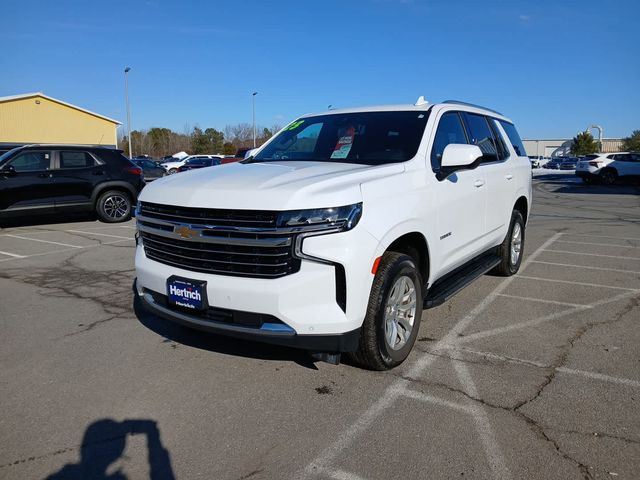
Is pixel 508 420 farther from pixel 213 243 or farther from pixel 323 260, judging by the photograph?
pixel 213 243

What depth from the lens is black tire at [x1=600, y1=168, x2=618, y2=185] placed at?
28422 mm

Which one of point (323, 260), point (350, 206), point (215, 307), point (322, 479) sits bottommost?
point (322, 479)

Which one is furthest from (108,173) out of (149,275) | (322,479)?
(322,479)

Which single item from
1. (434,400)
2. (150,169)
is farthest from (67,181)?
(150,169)

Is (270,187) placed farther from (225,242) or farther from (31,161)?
(31,161)

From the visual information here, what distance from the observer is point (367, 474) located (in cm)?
260

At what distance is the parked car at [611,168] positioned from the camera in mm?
28188

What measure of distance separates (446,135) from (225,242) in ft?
8.28

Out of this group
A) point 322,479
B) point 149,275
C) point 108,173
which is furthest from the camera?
point 108,173

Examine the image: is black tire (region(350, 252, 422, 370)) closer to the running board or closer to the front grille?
the running board

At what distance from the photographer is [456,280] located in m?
4.73

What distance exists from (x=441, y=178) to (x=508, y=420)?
199cm

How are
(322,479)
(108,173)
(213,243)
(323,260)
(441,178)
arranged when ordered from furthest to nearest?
1. (108,173)
2. (441,178)
3. (213,243)
4. (323,260)
5. (322,479)

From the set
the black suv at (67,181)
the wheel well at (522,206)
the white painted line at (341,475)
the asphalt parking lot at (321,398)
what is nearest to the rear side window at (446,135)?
the asphalt parking lot at (321,398)
